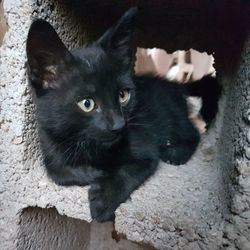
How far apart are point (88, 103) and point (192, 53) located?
218 cm

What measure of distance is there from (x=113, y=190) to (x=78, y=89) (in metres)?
A: 0.30

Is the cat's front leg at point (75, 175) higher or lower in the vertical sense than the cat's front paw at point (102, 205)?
higher

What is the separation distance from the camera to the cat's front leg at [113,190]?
1069 millimetres

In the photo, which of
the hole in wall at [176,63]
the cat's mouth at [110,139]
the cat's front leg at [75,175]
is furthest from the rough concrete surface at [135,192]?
the hole in wall at [176,63]

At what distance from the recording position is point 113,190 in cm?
110

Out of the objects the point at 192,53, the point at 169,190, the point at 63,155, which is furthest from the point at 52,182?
the point at 192,53

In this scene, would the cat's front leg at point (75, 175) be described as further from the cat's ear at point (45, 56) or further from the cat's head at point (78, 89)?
the cat's ear at point (45, 56)

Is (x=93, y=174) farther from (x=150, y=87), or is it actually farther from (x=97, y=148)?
(x=150, y=87)

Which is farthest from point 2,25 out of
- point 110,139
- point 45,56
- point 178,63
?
point 178,63

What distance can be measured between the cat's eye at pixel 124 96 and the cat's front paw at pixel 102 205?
264 millimetres

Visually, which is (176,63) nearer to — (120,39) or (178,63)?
(178,63)

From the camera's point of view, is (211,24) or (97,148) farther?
(211,24)

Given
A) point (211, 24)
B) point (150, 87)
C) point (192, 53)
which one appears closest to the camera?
point (211, 24)

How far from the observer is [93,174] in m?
1.17
